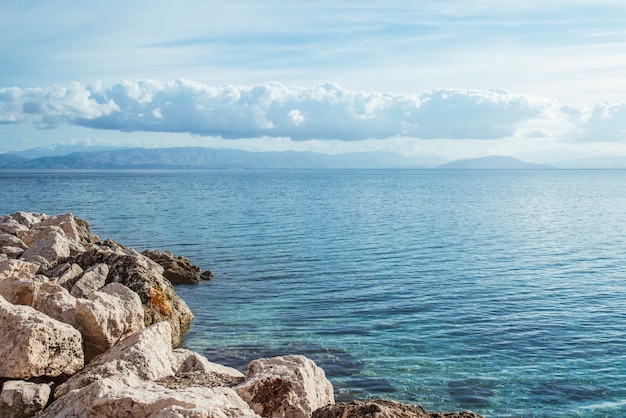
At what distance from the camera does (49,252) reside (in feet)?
71.7

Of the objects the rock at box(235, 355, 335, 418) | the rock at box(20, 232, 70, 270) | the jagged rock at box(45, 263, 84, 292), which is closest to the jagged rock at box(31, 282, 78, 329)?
the jagged rock at box(45, 263, 84, 292)

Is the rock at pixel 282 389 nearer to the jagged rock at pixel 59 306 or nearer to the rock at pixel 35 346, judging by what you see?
the rock at pixel 35 346

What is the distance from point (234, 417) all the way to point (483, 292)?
19798mm

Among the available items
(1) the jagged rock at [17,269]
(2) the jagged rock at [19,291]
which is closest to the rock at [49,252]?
(1) the jagged rock at [17,269]

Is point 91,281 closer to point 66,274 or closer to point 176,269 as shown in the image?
point 66,274

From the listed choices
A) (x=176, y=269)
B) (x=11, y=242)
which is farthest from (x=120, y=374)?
(x=176, y=269)

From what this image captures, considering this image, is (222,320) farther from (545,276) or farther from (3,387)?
(545,276)

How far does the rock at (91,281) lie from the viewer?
645 inches

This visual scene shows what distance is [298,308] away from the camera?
22578mm

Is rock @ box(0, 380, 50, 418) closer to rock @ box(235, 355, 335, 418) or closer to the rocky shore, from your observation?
the rocky shore

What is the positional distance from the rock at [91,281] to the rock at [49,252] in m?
3.43

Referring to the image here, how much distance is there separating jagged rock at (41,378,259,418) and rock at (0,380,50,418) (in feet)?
6.04

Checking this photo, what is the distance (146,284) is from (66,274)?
221 cm

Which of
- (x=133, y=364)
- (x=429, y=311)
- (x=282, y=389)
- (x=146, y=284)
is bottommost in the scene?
(x=429, y=311)
